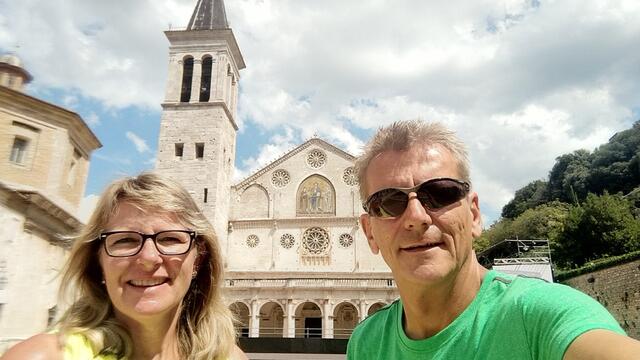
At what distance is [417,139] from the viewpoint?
1475 mm

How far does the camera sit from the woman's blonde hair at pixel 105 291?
1539 millimetres

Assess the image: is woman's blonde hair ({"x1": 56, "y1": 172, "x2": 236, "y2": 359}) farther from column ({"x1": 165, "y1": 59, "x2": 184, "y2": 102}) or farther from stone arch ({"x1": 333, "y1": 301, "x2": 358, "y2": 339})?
column ({"x1": 165, "y1": 59, "x2": 184, "y2": 102})

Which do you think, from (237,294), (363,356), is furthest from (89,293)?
(237,294)

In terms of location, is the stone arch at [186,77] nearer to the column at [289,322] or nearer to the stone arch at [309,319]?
the column at [289,322]

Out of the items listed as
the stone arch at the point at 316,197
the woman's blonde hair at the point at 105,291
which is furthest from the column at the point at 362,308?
the woman's blonde hair at the point at 105,291

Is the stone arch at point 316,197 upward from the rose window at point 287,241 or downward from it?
upward

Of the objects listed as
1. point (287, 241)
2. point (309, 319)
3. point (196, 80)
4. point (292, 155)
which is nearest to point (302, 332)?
point (309, 319)

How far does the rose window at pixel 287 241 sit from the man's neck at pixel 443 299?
2537 cm

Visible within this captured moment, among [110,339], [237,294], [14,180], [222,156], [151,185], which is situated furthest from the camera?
[222,156]

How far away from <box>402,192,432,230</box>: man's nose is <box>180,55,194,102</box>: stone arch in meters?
27.7

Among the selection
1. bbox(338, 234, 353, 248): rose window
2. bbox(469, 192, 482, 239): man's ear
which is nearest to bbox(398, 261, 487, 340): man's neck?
Result: bbox(469, 192, 482, 239): man's ear

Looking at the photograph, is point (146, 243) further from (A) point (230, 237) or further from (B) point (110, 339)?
(A) point (230, 237)

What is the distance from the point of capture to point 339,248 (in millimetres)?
26328

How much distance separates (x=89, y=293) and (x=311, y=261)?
2500 cm
